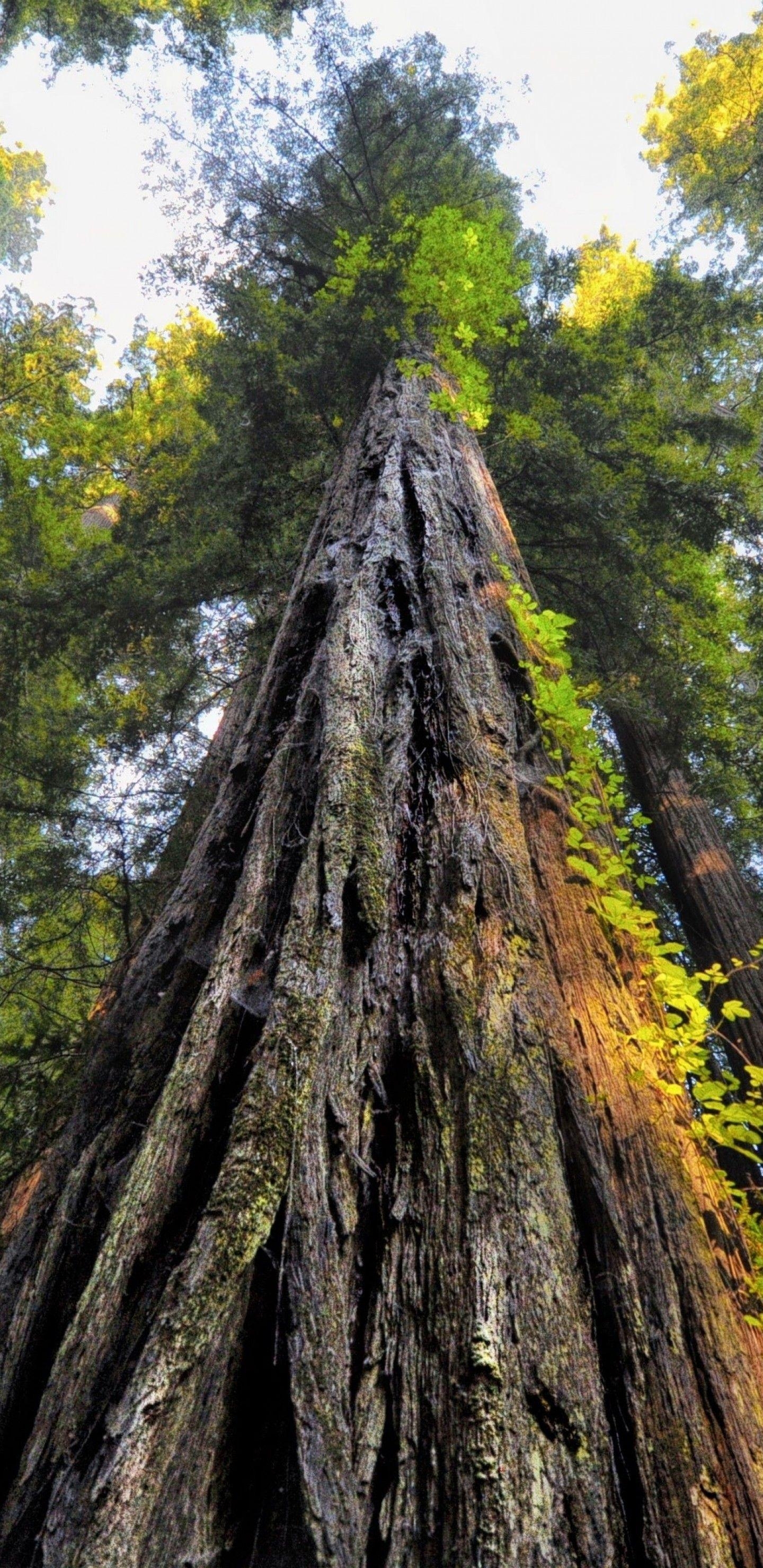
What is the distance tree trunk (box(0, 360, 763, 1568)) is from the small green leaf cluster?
0.10 m

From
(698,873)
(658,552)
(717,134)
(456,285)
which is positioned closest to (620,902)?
(698,873)

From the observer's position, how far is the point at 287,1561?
1153 millimetres

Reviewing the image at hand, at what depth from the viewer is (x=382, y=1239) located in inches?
61.6

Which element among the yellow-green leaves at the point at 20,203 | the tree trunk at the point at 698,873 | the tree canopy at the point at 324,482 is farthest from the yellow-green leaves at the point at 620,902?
the yellow-green leaves at the point at 20,203

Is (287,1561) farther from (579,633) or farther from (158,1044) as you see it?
(579,633)

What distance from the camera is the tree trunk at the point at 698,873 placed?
19.1ft

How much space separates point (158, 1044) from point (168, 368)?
13.0m

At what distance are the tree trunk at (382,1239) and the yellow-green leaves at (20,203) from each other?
23056mm

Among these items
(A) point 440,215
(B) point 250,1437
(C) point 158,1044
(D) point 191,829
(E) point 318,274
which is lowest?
(B) point 250,1437

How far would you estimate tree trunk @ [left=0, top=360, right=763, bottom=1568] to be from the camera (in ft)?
3.94

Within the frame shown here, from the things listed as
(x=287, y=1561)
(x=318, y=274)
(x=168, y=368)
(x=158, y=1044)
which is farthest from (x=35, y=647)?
(x=168, y=368)

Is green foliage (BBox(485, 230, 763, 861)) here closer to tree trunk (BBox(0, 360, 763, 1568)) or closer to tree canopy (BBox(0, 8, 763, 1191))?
tree canopy (BBox(0, 8, 763, 1191))

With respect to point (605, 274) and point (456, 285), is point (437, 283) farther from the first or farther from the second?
point (605, 274)

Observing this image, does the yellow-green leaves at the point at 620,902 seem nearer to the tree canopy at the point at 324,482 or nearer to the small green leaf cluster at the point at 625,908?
the small green leaf cluster at the point at 625,908
